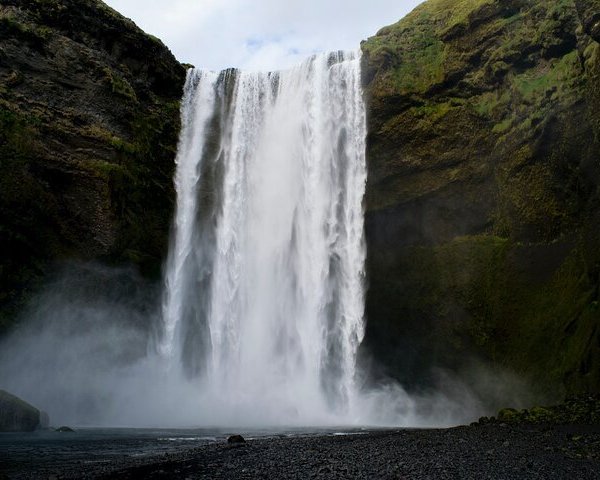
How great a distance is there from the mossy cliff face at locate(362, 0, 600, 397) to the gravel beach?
22.2ft

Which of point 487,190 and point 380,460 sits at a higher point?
point 487,190

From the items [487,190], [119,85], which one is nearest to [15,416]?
[119,85]

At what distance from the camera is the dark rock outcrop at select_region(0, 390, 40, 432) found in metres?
16.0

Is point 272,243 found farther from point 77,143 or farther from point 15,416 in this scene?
point 15,416

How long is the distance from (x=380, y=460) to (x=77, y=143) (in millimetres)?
19626

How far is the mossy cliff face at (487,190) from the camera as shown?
714 inches

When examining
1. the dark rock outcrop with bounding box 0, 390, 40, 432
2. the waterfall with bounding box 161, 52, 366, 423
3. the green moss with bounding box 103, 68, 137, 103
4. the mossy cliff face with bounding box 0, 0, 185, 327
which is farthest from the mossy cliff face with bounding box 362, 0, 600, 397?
the dark rock outcrop with bounding box 0, 390, 40, 432

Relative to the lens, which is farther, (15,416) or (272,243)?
(272,243)

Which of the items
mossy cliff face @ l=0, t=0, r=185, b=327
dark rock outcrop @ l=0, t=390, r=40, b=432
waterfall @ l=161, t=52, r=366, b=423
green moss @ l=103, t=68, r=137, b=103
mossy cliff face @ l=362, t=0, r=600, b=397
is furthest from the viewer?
green moss @ l=103, t=68, r=137, b=103

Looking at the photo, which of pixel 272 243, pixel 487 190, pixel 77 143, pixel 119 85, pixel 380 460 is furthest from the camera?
pixel 119 85

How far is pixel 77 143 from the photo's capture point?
76.4 ft

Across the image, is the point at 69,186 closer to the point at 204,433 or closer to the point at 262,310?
the point at 262,310

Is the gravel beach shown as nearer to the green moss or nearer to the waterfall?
the waterfall

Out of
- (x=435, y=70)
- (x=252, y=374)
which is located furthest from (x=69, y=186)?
(x=435, y=70)
